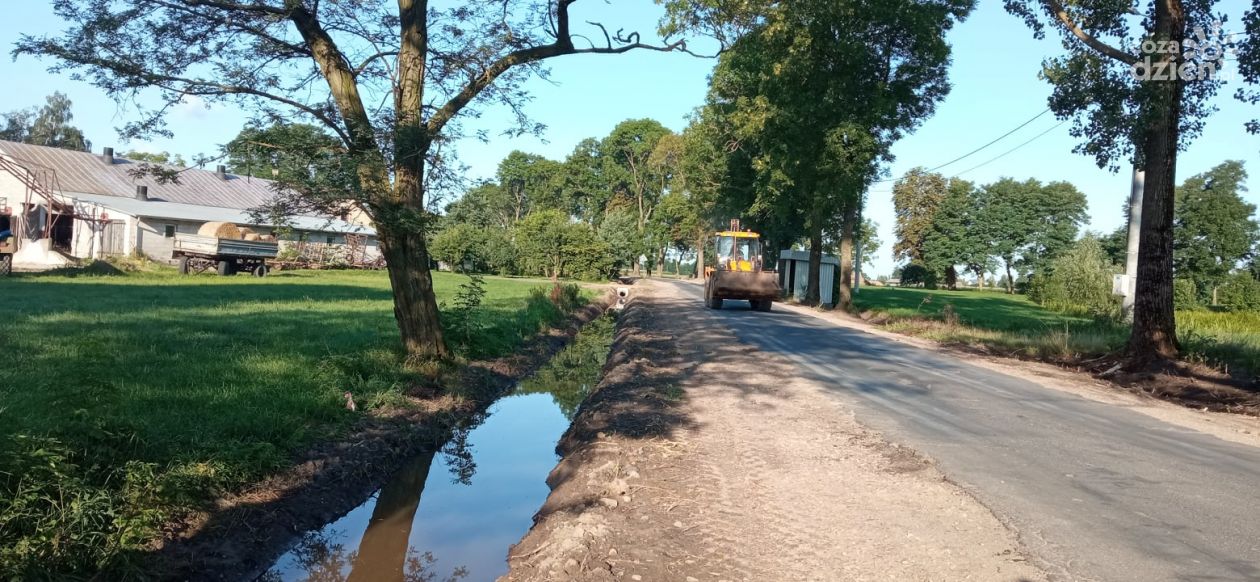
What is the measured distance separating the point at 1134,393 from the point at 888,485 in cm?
833

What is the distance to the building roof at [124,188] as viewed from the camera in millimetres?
40438

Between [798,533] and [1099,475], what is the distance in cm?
Answer: 331

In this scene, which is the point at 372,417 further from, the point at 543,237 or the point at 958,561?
the point at 543,237

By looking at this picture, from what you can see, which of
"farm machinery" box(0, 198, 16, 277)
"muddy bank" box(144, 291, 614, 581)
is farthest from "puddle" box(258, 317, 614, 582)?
"farm machinery" box(0, 198, 16, 277)

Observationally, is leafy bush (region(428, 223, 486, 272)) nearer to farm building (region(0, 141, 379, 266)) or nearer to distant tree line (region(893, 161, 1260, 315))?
farm building (region(0, 141, 379, 266))

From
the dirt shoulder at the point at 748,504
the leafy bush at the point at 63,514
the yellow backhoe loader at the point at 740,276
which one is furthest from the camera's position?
the yellow backhoe loader at the point at 740,276

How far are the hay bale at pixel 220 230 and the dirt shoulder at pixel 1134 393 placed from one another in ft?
113

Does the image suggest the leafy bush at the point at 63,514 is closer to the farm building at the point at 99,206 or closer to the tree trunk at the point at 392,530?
the tree trunk at the point at 392,530

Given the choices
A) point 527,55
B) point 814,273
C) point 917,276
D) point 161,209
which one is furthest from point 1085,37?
point 917,276

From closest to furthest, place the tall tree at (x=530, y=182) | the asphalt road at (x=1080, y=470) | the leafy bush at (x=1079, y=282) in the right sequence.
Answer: the asphalt road at (x=1080, y=470) → the leafy bush at (x=1079, y=282) → the tall tree at (x=530, y=182)

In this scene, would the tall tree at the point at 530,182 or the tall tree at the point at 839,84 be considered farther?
the tall tree at the point at 530,182

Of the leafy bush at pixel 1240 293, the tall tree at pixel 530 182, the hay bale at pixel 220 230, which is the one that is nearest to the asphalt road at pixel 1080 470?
the hay bale at pixel 220 230

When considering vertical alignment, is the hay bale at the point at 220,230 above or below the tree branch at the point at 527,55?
below

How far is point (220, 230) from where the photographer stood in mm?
39375
